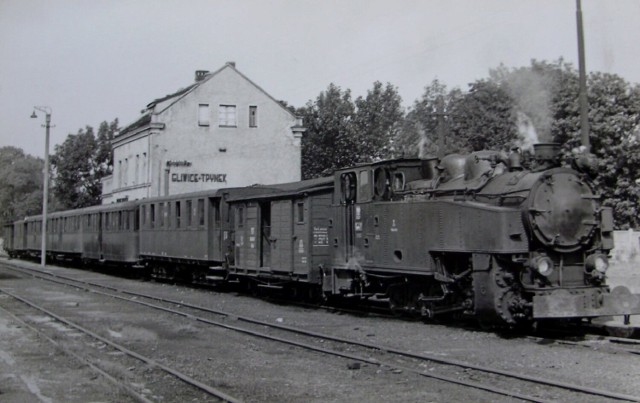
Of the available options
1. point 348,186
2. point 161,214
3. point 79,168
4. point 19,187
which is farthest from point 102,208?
point 19,187

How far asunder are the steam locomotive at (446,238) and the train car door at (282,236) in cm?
4

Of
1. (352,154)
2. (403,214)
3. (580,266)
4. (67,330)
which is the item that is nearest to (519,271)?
(580,266)

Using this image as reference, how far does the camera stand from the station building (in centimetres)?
4334

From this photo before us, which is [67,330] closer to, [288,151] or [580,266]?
[580,266]

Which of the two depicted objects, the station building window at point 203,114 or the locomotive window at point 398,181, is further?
the station building window at point 203,114

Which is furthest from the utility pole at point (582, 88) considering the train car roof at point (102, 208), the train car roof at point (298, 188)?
the train car roof at point (102, 208)

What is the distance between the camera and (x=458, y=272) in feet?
40.4

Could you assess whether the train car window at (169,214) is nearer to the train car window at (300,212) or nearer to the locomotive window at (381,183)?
the train car window at (300,212)

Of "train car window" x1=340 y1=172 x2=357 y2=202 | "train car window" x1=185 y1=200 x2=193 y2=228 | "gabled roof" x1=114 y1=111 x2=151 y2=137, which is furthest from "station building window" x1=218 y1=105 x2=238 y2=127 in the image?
"train car window" x1=340 y1=172 x2=357 y2=202

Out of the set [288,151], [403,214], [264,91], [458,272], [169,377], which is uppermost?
[264,91]

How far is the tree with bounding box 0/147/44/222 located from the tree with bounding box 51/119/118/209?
21.9ft

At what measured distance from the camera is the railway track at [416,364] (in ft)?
24.4

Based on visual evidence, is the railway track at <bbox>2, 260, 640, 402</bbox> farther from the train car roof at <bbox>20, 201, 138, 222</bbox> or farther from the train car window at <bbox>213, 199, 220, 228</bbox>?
the train car roof at <bbox>20, 201, 138, 222</bbox>

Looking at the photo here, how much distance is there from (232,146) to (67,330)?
32.3 m
